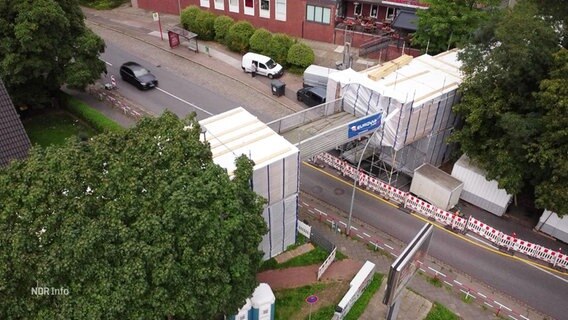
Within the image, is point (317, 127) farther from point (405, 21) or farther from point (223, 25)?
point (223, 25)

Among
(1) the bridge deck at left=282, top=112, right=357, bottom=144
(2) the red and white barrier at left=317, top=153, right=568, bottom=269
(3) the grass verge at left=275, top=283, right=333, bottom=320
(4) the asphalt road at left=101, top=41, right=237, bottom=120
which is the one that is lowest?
(3) the grass verge at left=275, top=283, right=333, bottom=320

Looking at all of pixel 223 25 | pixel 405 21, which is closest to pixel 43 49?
pixel 223 25

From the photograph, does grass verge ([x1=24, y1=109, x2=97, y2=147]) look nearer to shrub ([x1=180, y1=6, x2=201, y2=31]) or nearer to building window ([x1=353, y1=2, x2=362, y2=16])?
shrub ([x1=180, y1=6, x2=201, y2=31])

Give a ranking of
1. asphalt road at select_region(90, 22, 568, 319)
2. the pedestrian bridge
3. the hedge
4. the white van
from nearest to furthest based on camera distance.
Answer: asphalt road at select_region(90, 22, 568, 319) → the pedestrian bridge → the hedge → the white van

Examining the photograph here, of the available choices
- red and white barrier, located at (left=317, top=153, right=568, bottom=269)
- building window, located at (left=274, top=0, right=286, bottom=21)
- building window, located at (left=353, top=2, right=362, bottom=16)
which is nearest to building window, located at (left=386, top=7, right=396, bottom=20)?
building window, located at (left=353, top=2, right=362, bottom=16)

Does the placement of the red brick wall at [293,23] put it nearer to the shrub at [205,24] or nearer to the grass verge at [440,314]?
the shrub at [205,24]

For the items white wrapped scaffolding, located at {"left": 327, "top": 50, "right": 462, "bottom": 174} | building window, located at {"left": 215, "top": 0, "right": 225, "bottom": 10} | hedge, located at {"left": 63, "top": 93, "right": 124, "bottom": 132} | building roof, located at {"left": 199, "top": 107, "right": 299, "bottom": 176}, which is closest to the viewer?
building roof, located at {"left": 199, "top": 107, "right": 299, "bottom": 176}

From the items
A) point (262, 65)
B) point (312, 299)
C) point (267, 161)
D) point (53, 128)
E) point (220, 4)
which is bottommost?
point (53, 128)

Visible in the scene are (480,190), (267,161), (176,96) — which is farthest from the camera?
(176,96)
